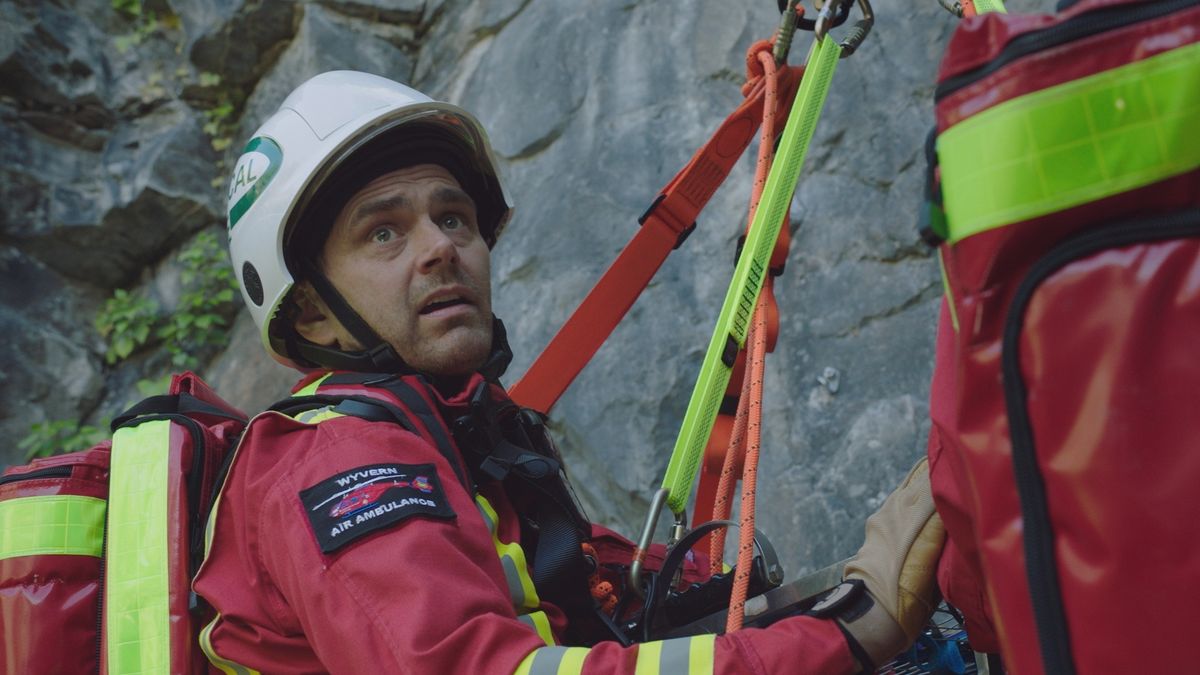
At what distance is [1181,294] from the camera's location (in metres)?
0.89

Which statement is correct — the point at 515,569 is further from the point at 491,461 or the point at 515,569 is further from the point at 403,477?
the point at 403,477

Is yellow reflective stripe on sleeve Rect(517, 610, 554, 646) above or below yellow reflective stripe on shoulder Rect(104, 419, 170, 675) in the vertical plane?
below

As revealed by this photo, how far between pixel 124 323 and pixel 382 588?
16.0 ft

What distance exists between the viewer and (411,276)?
237cm

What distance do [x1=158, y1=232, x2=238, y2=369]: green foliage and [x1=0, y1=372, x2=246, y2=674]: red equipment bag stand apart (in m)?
4.00

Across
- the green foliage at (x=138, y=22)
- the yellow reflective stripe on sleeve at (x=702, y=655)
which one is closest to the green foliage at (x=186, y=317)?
the green foliage at (x=138, y=22)

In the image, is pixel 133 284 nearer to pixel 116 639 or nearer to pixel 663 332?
pixel 663 332

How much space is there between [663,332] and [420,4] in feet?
9.42

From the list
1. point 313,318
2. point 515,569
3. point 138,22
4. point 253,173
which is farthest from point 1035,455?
point 138,22

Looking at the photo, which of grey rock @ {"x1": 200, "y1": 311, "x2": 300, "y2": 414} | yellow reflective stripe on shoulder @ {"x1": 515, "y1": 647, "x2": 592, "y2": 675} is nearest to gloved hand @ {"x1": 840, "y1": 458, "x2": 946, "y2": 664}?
yellow reflective stripe on shoulder @ {"x1": 515, "y1": 647, "x2": 592, "y2": 675}

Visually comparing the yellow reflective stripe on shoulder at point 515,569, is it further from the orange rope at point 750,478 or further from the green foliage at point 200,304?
the green foliage at point 200,304

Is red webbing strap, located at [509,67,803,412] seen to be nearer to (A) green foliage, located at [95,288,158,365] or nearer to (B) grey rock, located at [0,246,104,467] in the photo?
(A) green foliage, located at [95,288,158,365]

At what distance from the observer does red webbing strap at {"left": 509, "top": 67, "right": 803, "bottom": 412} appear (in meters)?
2.60

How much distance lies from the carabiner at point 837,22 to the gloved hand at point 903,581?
38.9 inches
